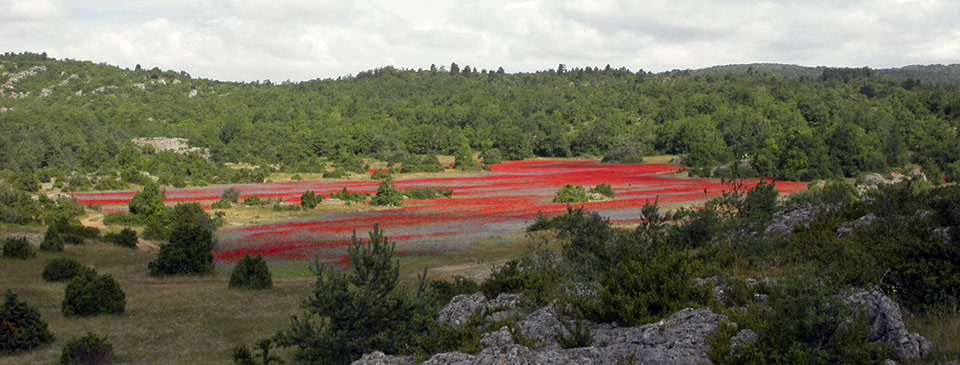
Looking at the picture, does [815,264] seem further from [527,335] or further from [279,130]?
[279,130]

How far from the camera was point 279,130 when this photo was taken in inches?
4439

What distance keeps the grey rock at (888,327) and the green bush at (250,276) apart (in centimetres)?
1703

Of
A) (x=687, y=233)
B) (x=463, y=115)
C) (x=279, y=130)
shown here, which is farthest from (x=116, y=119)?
(x=687, y=233)

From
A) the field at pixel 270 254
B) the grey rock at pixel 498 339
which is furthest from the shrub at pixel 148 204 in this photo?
the grey rock at pixel 498 339

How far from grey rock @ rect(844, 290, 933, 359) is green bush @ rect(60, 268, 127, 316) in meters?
16.7

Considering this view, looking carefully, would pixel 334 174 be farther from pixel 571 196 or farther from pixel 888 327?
pixel 888 327

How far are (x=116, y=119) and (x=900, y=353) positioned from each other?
129035 millimetres

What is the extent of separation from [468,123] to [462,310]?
390 ft

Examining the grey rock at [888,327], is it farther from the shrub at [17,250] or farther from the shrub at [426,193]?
the shrub at [426,193]

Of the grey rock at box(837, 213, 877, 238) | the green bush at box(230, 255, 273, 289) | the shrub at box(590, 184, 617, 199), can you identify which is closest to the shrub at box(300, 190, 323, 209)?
the shrub at box(590, 184, 617, 199)

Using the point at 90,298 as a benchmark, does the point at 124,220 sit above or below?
below

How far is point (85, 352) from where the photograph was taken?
12.6 metres

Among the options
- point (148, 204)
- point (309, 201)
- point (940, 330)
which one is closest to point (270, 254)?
point (148, 204)

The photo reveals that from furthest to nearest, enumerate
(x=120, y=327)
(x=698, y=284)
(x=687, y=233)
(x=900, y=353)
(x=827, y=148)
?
(x=827, y=148), (x=687, y=233), (x=120, y=327), (x=698, y=284), (x=900, y=353)
